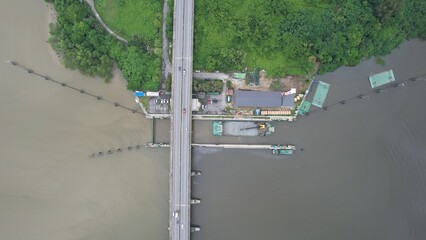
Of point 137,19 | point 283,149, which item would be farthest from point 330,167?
point 137,19

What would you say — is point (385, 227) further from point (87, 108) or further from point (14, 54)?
point (14, 54)

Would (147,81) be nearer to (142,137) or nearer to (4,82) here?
(142,137)

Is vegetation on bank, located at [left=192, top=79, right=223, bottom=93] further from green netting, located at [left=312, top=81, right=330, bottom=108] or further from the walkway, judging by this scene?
green netting, located at [left=312, top=81, right=330, bottom=108]

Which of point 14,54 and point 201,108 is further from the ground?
point 14,54

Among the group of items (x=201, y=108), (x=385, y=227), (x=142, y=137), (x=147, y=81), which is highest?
(x=147, y=81)

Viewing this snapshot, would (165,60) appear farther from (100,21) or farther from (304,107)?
(304,107)

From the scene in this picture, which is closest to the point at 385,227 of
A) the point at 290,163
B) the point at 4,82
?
the point at 290,163
